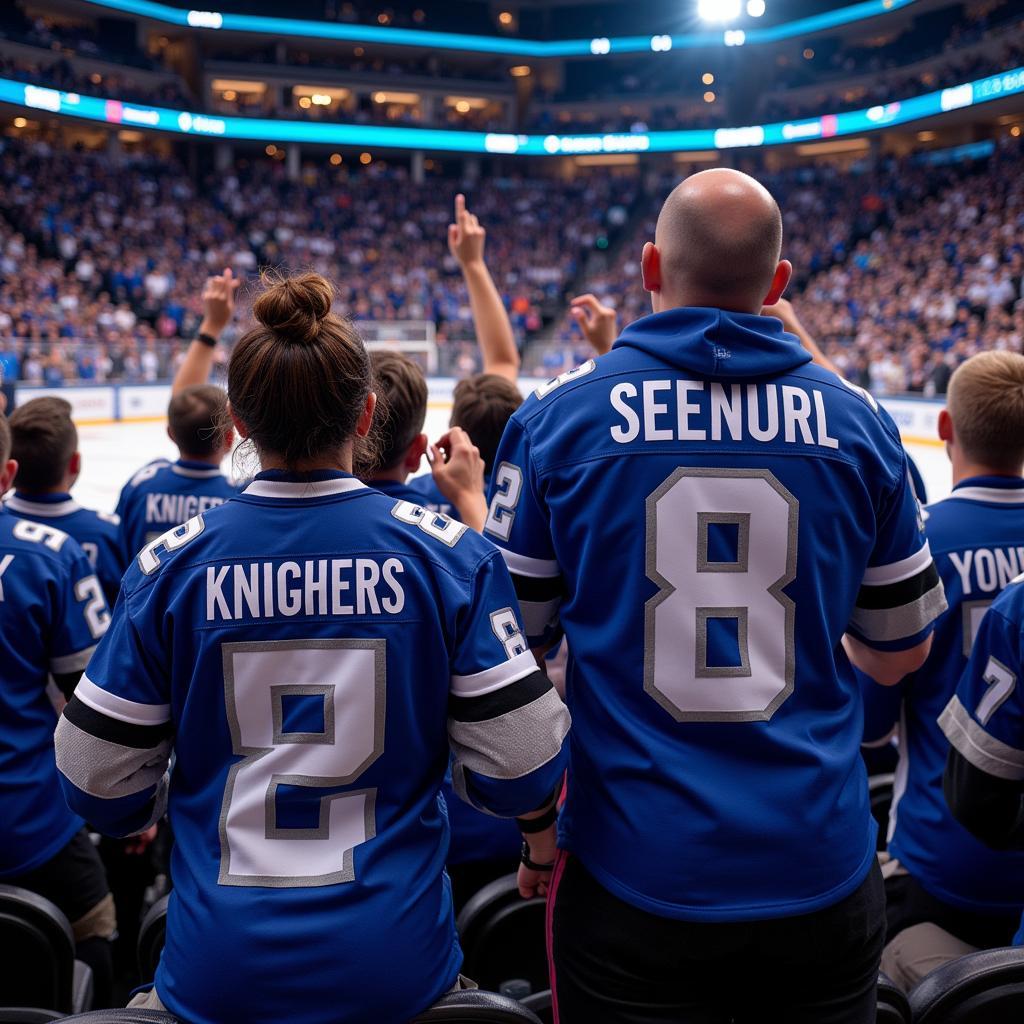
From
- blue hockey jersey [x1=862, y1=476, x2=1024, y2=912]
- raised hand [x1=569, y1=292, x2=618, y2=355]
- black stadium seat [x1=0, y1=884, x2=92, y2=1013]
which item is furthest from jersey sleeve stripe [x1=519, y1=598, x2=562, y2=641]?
raised hand [x1=569, y1=292, x2=618, y2=355]

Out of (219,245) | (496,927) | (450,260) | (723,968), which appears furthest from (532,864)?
(450,260)

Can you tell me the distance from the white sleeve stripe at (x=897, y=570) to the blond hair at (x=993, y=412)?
807 millimetres

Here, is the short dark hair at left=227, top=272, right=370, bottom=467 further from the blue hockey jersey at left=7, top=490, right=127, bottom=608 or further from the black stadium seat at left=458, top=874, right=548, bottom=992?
the blue hockey jersey at left=7, top=490, right=127, bottom=608

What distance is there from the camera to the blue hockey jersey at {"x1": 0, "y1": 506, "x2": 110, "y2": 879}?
2176 mm

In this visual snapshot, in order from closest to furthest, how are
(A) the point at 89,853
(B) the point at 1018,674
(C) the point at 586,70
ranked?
(B) the point at 1018,674 < (A) the point at 89,853 < (C) the point at 586,70

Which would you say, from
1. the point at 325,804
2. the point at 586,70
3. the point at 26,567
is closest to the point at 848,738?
the point at 325,804

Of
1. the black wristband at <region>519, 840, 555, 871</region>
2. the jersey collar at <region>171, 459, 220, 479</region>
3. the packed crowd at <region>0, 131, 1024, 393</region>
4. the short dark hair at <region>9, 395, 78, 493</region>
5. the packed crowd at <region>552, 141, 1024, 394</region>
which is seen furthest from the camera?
the packed crowd at <region>0, 131, 1024, 393</region>

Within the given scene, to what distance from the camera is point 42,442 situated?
3104 mm

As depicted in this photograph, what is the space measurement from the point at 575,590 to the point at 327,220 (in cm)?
3281

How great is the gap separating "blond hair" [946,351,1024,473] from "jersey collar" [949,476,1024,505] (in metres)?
0.05

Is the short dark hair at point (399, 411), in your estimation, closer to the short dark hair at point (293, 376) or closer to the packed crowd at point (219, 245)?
the short dark hair at point (293, 376)

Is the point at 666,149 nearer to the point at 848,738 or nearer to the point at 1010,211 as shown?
the point at 1010,211

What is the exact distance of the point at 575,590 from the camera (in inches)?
60.8

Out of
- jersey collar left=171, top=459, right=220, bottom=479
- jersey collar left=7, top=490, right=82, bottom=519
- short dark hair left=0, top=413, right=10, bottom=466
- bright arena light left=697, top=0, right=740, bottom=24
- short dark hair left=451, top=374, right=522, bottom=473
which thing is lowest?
jersey collar left=7, top=490, right=82, bottom=519
